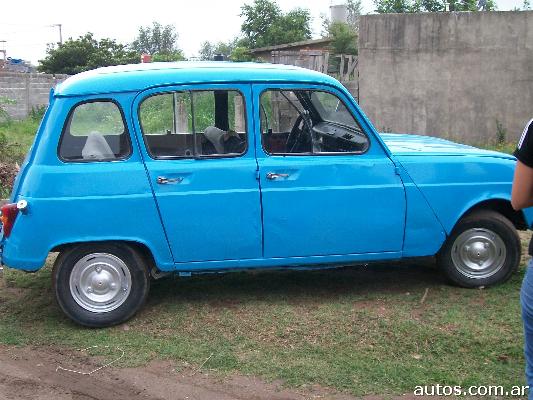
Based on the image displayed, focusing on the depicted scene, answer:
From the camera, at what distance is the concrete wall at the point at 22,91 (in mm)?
20156

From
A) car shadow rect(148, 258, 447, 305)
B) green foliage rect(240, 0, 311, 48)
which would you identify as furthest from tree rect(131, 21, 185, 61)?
car shadow rect(148, 258, 447, 305)

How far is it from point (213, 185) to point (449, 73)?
9.09m

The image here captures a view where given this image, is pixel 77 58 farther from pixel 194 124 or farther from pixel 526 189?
pixel 526 189

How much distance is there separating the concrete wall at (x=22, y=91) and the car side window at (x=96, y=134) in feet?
52.4

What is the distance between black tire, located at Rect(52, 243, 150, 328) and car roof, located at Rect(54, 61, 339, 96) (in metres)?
1.15

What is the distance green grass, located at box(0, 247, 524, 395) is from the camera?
4.33 metres

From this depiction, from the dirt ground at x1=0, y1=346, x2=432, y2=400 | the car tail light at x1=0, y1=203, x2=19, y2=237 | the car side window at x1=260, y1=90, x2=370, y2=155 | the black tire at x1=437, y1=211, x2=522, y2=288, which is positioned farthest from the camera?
the black tire at x1=437, y1=211, x2=522, y2=288

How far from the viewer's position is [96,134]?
517 cm

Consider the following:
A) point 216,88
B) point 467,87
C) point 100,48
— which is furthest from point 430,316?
point 100,48

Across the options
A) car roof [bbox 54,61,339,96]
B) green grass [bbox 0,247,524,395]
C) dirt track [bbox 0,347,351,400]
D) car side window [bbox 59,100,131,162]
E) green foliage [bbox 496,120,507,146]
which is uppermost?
car roof [bbox 54,61,339,96]

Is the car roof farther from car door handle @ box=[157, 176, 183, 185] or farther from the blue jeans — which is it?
the blue jeans

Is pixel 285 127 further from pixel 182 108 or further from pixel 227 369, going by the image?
pixel 227 369

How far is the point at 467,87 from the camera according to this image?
13.0 metres

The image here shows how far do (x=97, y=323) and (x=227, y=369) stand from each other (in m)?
1.23
